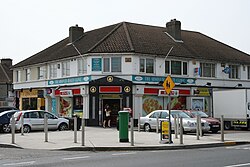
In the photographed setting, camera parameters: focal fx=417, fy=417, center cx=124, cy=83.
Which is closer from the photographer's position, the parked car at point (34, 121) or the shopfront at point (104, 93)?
the parked car at point (34, 121)

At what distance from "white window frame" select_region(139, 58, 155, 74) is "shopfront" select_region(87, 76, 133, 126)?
6.33ft

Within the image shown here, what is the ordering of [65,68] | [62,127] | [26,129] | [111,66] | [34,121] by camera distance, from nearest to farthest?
[26,129] < [34,121] < [62,127] < [111,66] < [65,68]

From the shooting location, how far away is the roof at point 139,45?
1384 inches

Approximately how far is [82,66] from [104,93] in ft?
10.9

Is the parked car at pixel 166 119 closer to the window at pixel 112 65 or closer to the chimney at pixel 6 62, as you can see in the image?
the window at pixel 112 65

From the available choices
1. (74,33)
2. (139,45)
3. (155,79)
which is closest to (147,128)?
(155,79)

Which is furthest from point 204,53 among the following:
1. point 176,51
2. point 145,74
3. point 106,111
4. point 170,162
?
point 170,162

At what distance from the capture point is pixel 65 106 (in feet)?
125

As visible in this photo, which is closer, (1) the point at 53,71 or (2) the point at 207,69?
(2) the point at 207,69

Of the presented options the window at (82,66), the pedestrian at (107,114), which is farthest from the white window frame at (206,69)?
the window at (82,66)

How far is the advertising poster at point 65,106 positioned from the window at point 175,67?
914cm

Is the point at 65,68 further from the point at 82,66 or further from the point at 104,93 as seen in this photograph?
the point at 104,93

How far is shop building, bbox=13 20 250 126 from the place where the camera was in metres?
34.0

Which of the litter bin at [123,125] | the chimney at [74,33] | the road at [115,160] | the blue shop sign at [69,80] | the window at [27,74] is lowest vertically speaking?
the road at [115,160]
